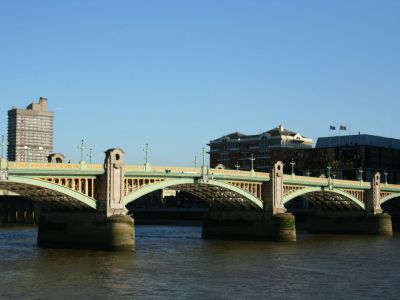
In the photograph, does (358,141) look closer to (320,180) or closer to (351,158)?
(351,158)

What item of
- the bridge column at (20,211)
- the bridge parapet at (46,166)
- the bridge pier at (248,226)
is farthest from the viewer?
the bridge column at (20,211)

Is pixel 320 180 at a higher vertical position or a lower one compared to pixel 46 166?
higher

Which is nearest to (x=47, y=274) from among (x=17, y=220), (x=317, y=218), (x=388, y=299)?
(x=388, y=299)

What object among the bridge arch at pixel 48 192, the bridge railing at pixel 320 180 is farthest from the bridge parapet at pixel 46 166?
the bridge railing at pixel 320 180

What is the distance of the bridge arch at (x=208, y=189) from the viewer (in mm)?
68188

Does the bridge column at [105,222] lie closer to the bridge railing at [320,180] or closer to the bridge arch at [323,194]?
the bridge arch at [323,194]

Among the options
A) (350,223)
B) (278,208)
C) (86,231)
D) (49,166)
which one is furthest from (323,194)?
(49,166)

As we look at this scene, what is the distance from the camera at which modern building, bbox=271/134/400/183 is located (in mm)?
150250

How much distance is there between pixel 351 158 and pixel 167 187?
83919 millimetres

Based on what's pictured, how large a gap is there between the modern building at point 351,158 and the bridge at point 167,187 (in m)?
45.0

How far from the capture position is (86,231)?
210ft

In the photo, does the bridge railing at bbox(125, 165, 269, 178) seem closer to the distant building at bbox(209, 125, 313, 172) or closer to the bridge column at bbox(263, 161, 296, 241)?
the bridge column at bbox(263, 161, 296, 241)

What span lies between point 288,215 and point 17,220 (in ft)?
269

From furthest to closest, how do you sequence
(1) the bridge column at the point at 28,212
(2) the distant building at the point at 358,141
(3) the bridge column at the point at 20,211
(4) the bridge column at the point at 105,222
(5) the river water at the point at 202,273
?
(2) the distant building at the point at 358,141
(3) the bridge column at the point at 20,211
(1) the bridge column at the point at 28,212
(4) the bridge column at the point at 105,222
(5) the river water at the point at 202,273
